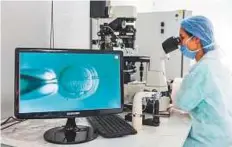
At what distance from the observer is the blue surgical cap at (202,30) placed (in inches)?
69.6

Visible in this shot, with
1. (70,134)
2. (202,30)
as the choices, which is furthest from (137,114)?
(202,30)

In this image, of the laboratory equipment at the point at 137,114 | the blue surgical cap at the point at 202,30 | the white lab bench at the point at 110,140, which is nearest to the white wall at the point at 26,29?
the white lab bench at the point at 110,140

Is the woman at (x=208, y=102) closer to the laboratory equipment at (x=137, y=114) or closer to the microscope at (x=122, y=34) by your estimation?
the laboratory equipment at (x=137, y=114)

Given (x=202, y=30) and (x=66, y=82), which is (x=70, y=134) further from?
(x=202, y=30)

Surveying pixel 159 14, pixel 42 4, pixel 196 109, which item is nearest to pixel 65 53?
pixel 42 4

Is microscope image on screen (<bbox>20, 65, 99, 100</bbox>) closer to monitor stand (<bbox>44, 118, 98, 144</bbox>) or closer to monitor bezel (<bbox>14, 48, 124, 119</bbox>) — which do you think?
monitor bezel (<bbox>14, 48, 124, 119</bbox>)

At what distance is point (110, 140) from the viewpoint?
125 cm

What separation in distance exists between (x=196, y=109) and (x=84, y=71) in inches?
30.2

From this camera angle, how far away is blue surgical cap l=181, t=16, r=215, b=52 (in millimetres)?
1767

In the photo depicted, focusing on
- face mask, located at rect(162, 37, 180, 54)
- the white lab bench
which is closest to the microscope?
face mask, located at rect(162, 37, 180, 54)

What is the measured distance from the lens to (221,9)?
402 cm

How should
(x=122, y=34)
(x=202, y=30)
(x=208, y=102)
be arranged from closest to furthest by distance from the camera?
(x=208, y=102)
(x=202, y=30)
(x=122, y=34)

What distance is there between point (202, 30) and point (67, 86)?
99 cm

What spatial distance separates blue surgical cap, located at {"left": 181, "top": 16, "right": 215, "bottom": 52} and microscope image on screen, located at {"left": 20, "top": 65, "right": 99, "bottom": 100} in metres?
0.80
